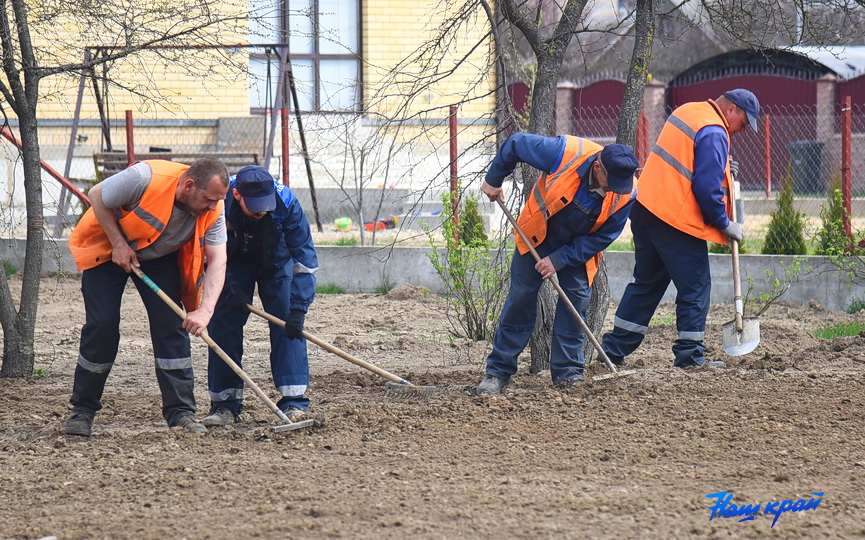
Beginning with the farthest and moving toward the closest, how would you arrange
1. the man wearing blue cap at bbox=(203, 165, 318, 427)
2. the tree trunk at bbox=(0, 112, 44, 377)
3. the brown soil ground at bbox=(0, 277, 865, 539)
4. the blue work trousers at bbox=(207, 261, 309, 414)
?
the tree trunk at bbox=(0, 112, 44, 377), the blue work trousers at bbox=(207, 261, 309, 414), the man wearing blue cap at bbox=(203, 165, 318, 427), the brown soil ground at bbox=(0, 277, 865, 539)

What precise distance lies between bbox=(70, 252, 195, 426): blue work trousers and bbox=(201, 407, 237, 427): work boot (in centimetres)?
12

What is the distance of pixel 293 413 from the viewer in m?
4.94

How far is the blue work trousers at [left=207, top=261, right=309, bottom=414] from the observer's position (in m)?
4.96

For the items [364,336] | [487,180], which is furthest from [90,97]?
[487,180]

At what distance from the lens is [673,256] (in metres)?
5.86

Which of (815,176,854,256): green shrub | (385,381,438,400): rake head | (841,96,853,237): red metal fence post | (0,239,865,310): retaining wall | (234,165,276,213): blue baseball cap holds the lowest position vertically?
(385,381,438,400): rake head

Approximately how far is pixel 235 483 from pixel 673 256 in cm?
324

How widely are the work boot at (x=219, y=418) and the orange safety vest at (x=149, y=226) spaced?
80 cm

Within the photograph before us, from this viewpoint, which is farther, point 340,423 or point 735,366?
point 735,366

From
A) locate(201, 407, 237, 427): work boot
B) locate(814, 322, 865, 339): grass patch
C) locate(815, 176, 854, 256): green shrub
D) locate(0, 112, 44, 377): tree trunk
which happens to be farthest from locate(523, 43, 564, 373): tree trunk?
locate(815, 176, 854, 256): green shrub

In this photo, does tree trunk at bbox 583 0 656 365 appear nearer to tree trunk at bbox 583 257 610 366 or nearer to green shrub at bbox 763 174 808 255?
tree trunk at bbox 583 257 610 366

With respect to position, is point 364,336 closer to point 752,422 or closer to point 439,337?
point 439,337

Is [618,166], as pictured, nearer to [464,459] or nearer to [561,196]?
[561,196]

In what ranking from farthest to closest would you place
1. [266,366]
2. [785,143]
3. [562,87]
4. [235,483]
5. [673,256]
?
1. [562,87]
2. [785,143]
3. [266,366]
4. [673,256]
5. [235,483]
